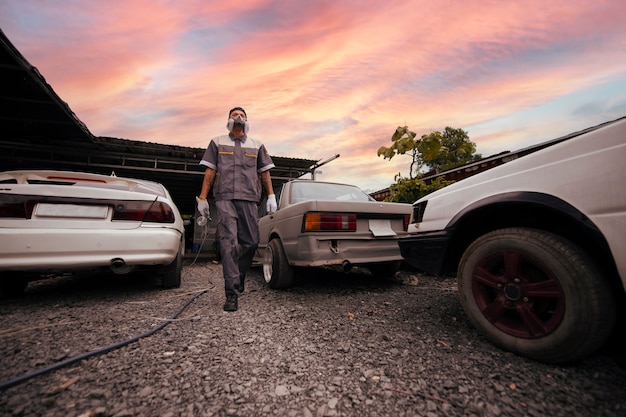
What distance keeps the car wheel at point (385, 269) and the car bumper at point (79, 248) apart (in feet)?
8.05

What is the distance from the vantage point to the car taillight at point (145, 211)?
2507 millimetres

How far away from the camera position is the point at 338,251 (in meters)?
2.67

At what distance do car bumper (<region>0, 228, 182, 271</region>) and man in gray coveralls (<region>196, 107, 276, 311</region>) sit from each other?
590 millimetres

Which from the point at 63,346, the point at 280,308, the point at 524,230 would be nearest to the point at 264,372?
the point at 280,308

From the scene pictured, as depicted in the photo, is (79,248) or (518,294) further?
(79,248)

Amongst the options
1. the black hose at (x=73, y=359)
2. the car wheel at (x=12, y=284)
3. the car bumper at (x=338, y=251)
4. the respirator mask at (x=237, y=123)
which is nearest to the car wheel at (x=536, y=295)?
the car bumper at (x=338, y=251)

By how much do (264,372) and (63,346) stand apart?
4.20 ft

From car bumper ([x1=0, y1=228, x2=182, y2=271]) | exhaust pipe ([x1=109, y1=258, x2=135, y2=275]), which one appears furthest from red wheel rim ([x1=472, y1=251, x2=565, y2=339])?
exhaust pipe ([x1=109, y1=258, x2=135, y2=275])

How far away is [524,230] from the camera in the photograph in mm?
1498

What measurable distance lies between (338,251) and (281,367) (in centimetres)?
139

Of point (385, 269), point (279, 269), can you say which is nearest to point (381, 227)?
point (385, 269)

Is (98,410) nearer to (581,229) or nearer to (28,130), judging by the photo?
(581,229)

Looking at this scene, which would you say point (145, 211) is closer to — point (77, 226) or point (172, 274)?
point (77, 226)

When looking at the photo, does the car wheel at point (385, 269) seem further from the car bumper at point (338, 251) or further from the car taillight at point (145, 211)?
the car taillight at point (145, 211)
